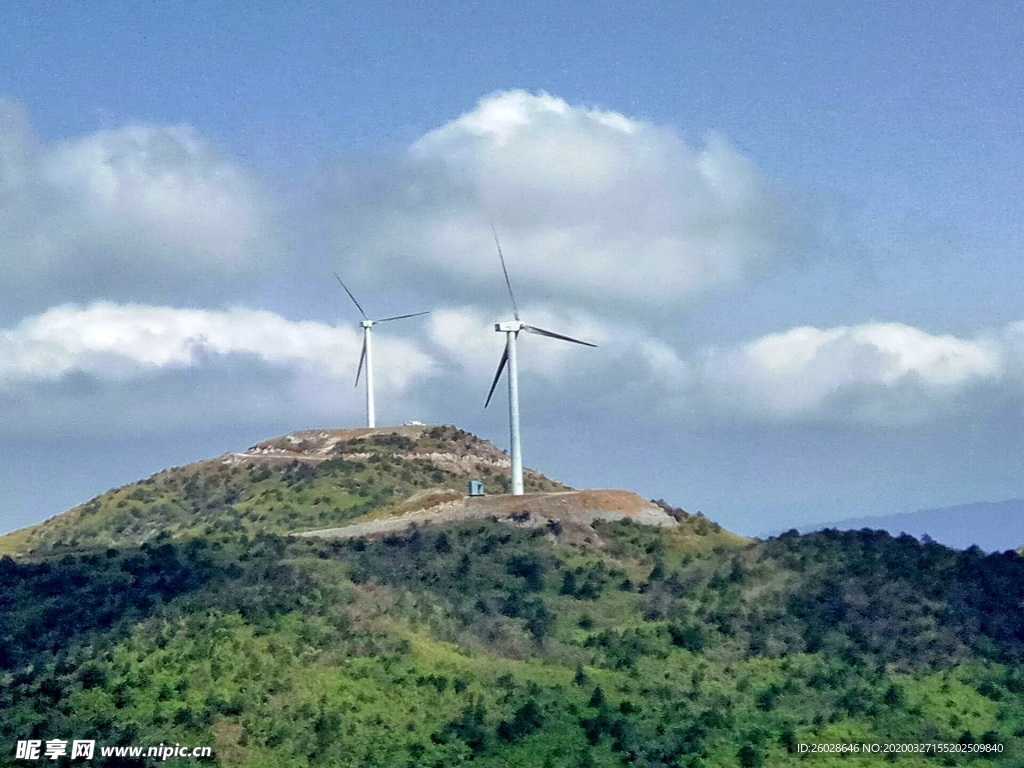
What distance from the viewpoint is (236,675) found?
180 ft

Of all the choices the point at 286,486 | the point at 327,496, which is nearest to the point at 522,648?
the point at 327,496

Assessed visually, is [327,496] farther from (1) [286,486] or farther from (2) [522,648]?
(2) [522,648]

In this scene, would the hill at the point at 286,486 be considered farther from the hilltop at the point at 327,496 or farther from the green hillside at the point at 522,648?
the green hillside at the point at 522,648

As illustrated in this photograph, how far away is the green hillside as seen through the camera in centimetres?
5100

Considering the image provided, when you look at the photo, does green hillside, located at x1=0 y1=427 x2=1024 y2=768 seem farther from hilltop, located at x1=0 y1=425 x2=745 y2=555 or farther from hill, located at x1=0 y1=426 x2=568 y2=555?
hill, located at x1=0 y1=426 x2=568 y2=555

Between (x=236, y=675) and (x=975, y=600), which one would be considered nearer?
(x=236, y=675)

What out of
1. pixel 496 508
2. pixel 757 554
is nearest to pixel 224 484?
pixel 496 508

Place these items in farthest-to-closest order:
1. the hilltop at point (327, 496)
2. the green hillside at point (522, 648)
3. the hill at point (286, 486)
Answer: the hill at point (286, 486) → the hilltop at point (327, 496) → the green hillside at point (522, 648)

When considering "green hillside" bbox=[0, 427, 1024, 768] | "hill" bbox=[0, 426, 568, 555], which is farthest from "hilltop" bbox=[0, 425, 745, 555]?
"green hillside" bbox=[0, 427, 1024, 768]

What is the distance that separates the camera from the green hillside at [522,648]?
51000 millimetres

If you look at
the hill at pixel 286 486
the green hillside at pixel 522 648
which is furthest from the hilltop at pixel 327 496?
the green hillside at pixel 522 648

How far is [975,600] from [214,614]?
1854 inches

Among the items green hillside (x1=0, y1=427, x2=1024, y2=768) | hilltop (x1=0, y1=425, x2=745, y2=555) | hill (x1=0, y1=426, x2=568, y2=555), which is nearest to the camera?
green hillside (x1=0, y1=427, x2=1024, y2=768)

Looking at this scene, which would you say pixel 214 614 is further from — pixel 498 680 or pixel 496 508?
pixel 496 508
